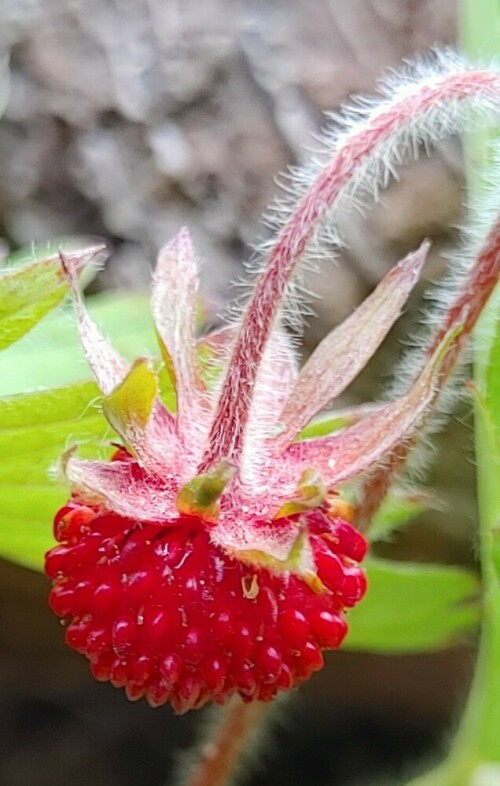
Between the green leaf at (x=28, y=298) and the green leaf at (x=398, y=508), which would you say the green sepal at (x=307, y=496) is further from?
the green leaf at (x=398, y=508)

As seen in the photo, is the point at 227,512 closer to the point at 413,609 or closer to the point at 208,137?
the point at 413,609

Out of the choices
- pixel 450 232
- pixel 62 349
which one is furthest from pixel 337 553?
pixel 450 232

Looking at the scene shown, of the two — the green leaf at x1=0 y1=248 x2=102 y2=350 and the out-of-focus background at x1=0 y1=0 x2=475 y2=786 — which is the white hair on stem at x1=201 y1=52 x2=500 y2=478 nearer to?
the green leaf at x1=0 y1=248 x2=102 y2=350

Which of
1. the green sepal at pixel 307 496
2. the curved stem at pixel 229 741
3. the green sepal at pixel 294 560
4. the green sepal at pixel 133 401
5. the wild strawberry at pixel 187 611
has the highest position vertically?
the green sepal at pixel 133 401

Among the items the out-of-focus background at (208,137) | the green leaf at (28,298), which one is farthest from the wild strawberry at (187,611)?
the out-of-focus background at (208,137)

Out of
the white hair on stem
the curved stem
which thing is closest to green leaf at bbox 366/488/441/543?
the curved stem

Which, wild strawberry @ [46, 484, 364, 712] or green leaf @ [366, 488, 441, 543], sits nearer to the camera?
wild strawberry @ [46, 484, 364, 712]
